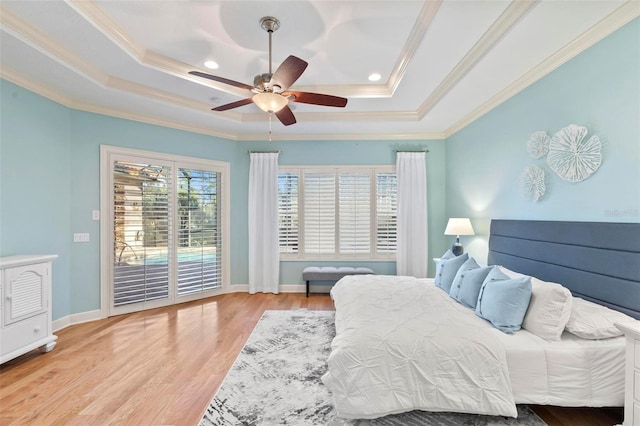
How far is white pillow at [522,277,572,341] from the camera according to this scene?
1.93 m

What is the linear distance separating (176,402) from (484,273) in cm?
287

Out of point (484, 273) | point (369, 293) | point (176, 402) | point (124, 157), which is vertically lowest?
point (176, 402)

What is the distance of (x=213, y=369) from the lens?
2.56 metres

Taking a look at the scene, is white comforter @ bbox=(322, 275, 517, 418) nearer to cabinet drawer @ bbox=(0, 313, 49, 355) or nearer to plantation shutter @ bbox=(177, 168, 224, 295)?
Answer: cabinet drawer @ bbox=(0, 313, 49, 355)

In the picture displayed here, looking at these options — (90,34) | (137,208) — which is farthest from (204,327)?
(90,34)

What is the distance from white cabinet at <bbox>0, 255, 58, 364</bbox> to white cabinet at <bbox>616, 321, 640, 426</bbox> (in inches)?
184

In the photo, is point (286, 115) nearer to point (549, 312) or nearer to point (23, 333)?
point (549, 312)

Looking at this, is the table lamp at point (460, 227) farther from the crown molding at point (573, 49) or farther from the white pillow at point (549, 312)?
the white pillow at point (549, 312)

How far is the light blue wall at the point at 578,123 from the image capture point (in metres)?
1.96

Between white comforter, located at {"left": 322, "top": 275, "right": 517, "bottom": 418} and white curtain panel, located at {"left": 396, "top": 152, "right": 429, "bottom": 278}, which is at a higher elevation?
white curtain panel, located at {"left": 396, "top": 152, "right": 429, "bottom": 278}

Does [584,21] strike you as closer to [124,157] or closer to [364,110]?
[364,110]

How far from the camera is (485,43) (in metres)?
2.42

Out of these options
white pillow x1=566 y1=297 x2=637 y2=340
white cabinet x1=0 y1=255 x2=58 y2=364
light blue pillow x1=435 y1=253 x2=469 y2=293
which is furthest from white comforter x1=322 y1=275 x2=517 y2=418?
white cabinet x1=0 y1=255 x2=58 y2=364

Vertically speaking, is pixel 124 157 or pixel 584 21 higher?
pixel 584 21
